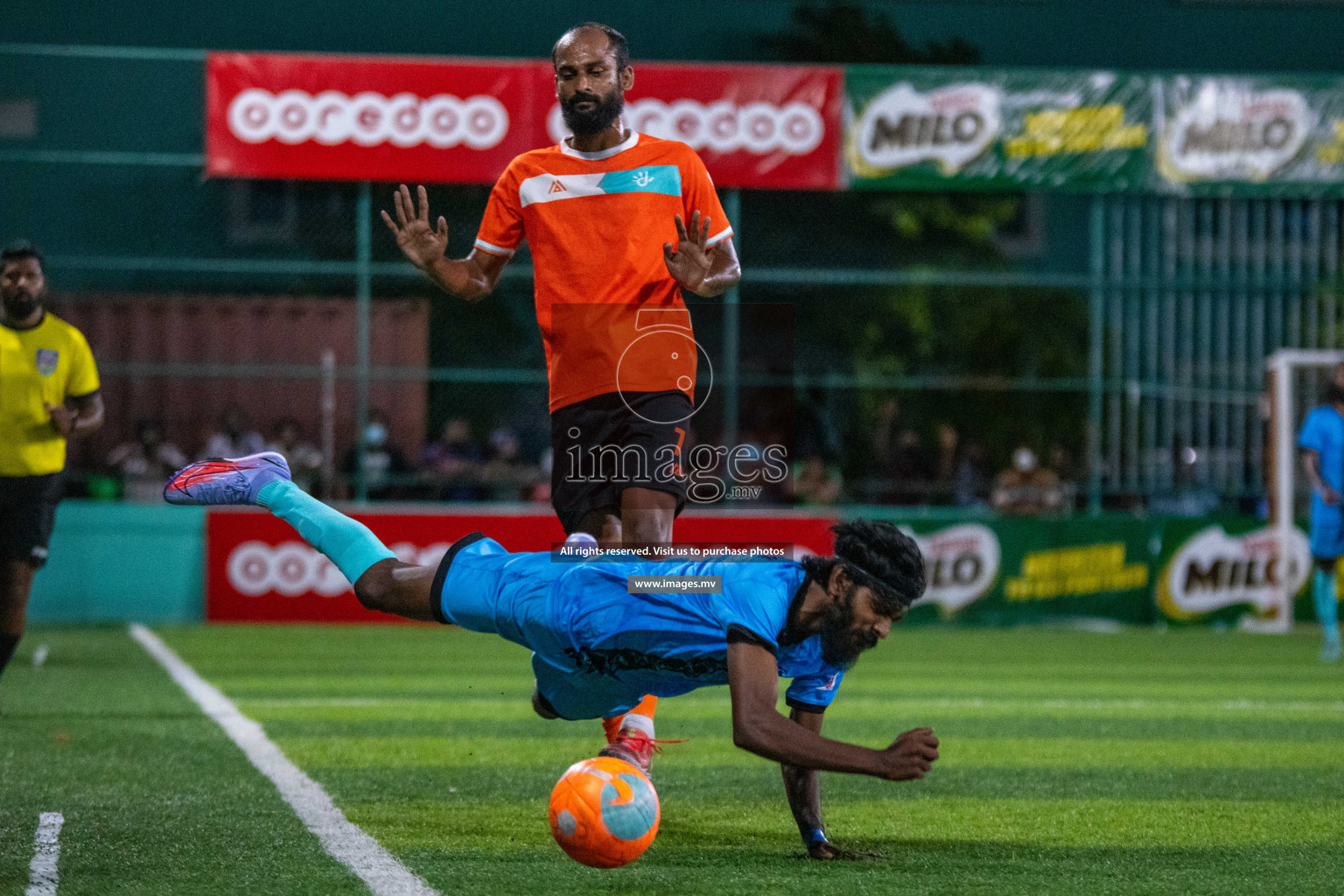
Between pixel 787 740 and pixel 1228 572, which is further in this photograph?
→ pixel 1228 572

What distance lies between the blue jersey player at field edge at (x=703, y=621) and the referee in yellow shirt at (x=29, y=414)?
11.0ft

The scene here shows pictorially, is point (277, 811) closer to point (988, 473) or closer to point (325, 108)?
point (325, 108)

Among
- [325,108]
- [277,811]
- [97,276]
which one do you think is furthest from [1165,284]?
[277,811]

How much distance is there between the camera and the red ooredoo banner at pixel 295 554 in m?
16.2

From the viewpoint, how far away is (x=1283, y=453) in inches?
692

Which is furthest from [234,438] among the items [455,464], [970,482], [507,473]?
[970,482]

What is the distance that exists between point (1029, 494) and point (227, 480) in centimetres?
1287

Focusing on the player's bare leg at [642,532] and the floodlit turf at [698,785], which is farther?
the player's bare leg at [642,532]

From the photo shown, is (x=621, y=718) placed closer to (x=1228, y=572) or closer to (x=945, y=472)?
(x=945, y=472)

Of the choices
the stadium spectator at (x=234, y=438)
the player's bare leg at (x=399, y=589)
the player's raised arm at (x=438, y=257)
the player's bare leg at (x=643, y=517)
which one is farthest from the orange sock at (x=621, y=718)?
the stadium spectator at (x=234, y=438)

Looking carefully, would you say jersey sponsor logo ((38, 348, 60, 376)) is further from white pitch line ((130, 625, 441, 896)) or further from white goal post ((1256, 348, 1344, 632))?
white goal post ((1256, 348, 1344, 632))

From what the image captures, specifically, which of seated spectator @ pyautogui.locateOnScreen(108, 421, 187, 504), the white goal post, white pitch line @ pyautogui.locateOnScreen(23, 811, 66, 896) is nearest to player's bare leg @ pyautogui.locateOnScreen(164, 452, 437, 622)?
white pitch line @ pyautogui.locateOnScreen(23, 811, 66, 896)

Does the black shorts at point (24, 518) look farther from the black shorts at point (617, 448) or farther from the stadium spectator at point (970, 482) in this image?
the stadium spectator at point (970, 482)

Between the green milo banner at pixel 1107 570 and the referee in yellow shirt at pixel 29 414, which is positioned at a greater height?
the referee in yellow shirt at pixel 29 414
